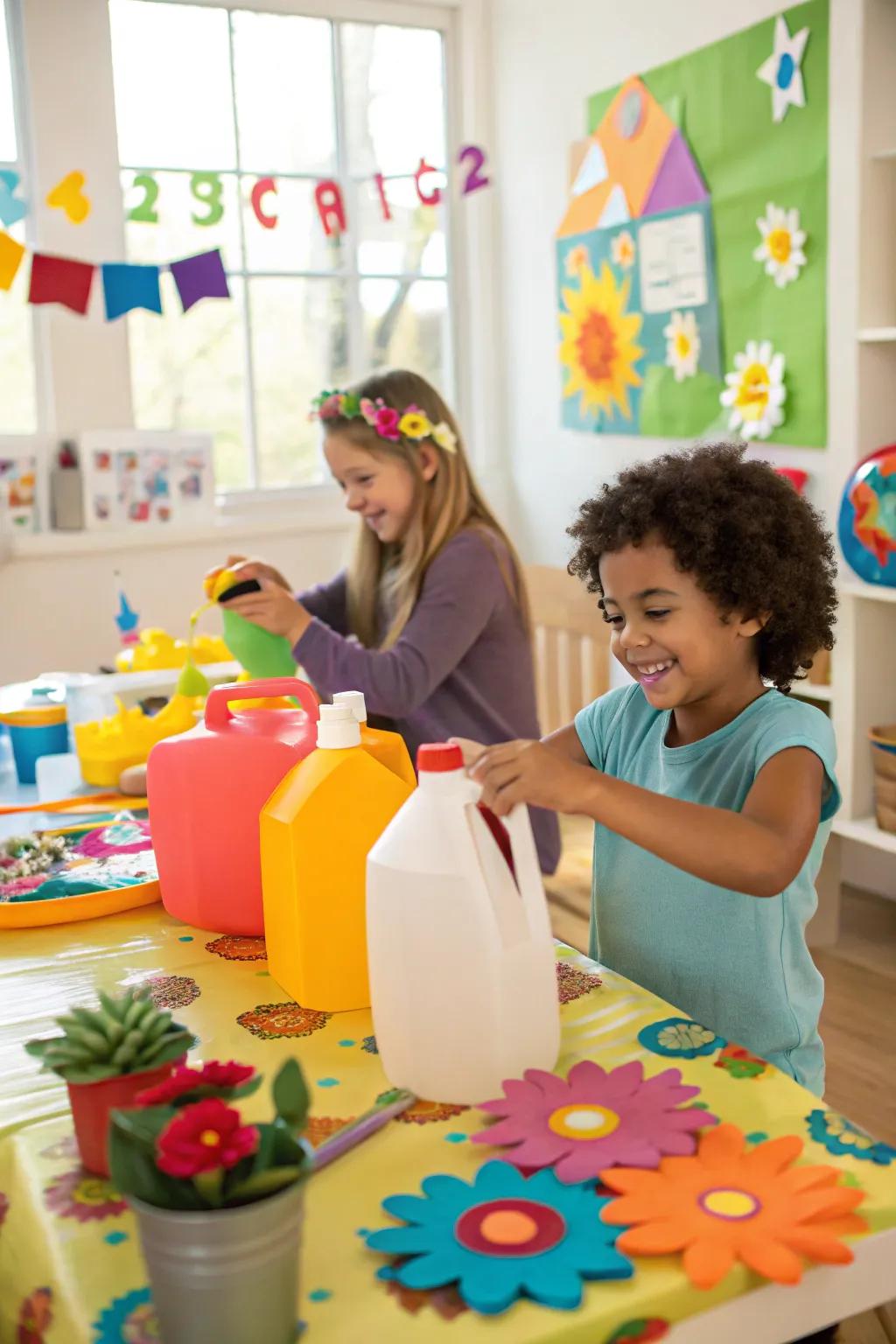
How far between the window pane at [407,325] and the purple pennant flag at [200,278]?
1.98ft

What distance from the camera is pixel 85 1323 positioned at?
58 centimetres

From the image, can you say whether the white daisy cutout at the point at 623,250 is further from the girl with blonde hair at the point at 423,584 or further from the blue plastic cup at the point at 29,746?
the blue plastic cup at the point at 29,746

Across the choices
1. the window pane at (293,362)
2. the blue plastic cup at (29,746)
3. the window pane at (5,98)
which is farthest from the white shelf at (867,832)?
the window pane at (5,98)

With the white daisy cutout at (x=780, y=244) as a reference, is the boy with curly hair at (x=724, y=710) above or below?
below

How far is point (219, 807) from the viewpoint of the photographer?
41.0 inches

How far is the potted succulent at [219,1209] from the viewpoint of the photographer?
20.7 inches

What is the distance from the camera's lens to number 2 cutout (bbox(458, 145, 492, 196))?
3334mm

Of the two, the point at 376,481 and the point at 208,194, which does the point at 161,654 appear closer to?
the point at 376,481

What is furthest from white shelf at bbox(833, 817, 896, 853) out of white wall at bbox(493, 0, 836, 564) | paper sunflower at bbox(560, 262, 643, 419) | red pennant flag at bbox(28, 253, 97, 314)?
red pennant flag at bbox(28, 253, 97, 314)

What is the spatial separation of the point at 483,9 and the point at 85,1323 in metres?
3.44

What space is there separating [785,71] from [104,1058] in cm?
232

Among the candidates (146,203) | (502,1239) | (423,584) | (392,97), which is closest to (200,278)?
(146,203)

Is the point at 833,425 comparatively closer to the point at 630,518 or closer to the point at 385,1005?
the point at 630,518

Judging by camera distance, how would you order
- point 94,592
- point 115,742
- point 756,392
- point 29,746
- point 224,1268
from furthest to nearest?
point 94,592, point 756,392, point 29,746, point 115,742, point 224,1268
